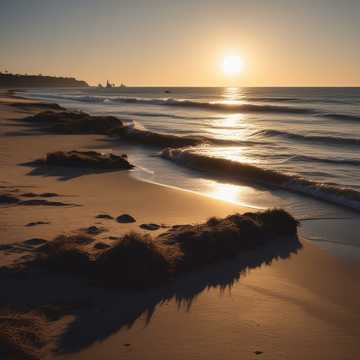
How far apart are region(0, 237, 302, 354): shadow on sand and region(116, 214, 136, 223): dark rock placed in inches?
77.4

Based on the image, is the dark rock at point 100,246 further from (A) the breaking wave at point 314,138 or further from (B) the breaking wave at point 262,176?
(A) the breaking wave at point 314,138

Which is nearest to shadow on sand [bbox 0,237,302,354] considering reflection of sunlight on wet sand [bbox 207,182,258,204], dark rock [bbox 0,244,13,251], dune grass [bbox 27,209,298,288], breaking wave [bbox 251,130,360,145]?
dune grass [bbox 27,209,298,288]

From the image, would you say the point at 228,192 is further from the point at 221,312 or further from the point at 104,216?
the point at 221,312

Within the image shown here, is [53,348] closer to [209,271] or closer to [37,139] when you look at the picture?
[209,271]

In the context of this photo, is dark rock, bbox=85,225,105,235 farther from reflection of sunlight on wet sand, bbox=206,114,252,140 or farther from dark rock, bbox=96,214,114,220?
reflection of sunlight on wet sand, bbox=206,114,252,140

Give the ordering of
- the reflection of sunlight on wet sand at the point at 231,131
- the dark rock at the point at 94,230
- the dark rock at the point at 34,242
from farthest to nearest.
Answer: the reflection of sunlight on wet sand at the point at 231,131, the dark rock at the point at 94,230, the dark rock at the point at 34,242

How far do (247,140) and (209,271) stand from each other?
17085 mm

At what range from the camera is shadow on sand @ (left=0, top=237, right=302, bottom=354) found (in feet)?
12.3

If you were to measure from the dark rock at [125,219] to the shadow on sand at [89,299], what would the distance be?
1.96m

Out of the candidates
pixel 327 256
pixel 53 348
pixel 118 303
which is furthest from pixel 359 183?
pixel 53 348

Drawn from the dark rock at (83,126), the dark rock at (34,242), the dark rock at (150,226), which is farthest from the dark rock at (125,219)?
the dark rock at (83,126)

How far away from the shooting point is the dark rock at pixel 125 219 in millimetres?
6783

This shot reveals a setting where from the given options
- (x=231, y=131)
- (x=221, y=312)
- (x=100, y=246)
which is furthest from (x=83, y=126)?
(x=221, y=312)

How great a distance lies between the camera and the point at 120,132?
21.9 metres
